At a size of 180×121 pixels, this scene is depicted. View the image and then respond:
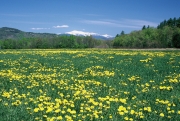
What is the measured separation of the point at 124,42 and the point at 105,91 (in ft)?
327

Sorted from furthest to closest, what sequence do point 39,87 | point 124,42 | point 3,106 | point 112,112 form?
point 124,42 < point 39,87 < point 3,106 < point 112,112

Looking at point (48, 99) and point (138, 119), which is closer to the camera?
point (138, 119)

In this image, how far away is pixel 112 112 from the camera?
6035 mm

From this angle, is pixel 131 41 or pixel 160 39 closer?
pixel 160 39

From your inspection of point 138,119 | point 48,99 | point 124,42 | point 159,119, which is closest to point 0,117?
point 48,99

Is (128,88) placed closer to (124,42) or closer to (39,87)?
(39,87)

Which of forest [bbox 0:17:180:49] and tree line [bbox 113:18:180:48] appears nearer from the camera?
tree line [bbox 113:18:180:48]

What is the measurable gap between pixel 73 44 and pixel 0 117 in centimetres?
12160

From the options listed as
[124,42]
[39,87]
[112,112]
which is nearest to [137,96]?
[112,112]

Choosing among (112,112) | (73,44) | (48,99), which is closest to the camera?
(112,112)

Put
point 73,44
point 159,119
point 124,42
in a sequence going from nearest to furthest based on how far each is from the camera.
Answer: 1. point 159,119
2. point 124,42
3. point 73,44

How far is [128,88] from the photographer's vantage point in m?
8.69

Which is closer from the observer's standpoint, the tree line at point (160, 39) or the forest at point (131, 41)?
the tree line at point (160, 39)

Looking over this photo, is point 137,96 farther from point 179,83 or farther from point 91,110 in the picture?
point 179,83
